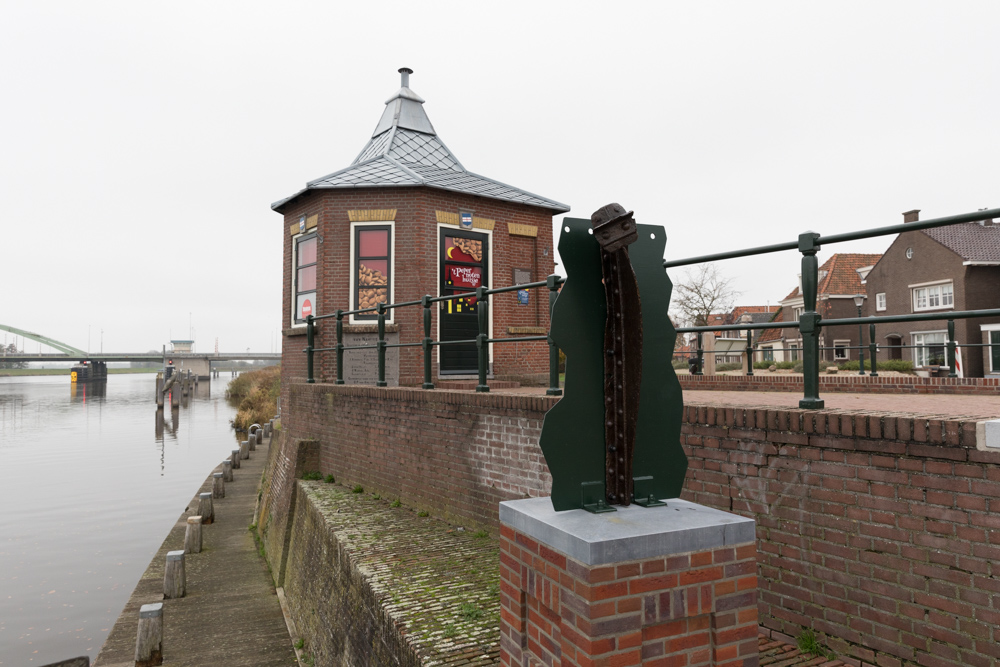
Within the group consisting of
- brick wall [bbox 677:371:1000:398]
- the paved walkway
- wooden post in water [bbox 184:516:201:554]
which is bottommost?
the paved walkway

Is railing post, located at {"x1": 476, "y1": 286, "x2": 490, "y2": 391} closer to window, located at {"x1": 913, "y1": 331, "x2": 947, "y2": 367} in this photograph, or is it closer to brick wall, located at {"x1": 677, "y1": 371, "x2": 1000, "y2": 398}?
brick wall, located at {"x1": 677, "y1": 371, "x2": 1000, "y2": 398}

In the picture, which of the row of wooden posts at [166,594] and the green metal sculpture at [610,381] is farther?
the row of wooden posts at [166,594]

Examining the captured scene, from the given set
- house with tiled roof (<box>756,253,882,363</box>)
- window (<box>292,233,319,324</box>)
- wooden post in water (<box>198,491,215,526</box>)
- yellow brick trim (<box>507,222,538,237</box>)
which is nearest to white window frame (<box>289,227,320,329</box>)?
window (<box>292,233,319,324</box>)

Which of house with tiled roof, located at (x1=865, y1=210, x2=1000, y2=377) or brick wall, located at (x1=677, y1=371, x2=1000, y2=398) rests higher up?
house with tiled roof, located at (x1=865, y1=210, x2=1000, y2=377)

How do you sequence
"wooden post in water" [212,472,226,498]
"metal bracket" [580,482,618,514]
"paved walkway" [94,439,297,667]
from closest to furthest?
"metal bracket" [580,482,618,514] < "paved walkway" [94,439,297,667] < "wooden post in water" [212,472,226,498]

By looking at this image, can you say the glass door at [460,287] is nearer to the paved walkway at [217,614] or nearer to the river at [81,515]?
the paved walkway at [217,614]

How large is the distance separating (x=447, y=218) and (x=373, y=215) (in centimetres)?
136

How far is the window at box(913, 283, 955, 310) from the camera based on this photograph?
3005 centimetres

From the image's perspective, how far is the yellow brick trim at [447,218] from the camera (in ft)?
37.0

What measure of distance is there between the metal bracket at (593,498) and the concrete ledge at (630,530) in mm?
31

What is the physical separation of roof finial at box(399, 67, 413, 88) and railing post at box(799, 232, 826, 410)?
12641mm

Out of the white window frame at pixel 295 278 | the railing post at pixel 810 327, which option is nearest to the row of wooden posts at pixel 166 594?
the white window frame at pixel 295 278

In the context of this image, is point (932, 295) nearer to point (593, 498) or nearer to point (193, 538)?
point (193, 538)

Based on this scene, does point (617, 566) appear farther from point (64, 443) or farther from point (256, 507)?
point (64, 443)
